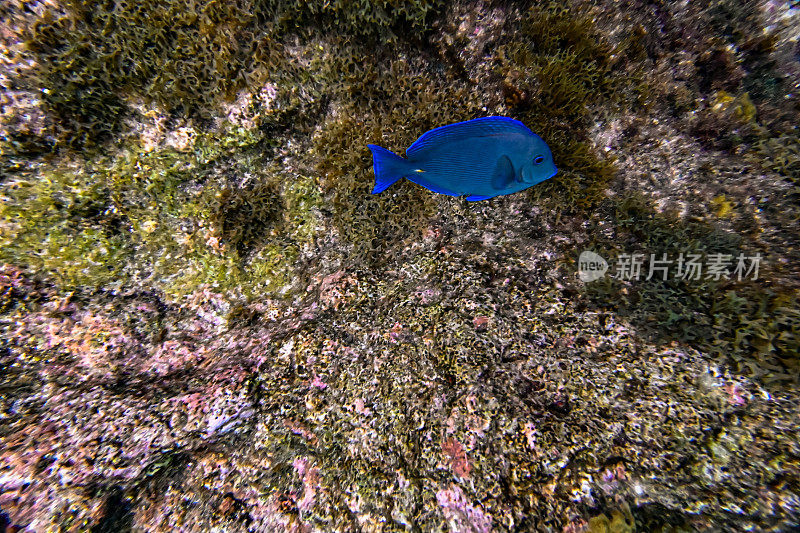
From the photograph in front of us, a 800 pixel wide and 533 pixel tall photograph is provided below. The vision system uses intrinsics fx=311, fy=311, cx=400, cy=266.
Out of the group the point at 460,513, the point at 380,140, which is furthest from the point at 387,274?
the point at 460,513

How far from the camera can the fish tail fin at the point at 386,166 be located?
191cm

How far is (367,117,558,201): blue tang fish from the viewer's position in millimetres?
1864

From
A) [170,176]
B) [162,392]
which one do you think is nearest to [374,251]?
[170,176]

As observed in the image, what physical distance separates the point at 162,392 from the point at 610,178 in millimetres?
3871

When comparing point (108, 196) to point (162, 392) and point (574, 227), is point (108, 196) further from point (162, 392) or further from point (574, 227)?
point (574, 227)

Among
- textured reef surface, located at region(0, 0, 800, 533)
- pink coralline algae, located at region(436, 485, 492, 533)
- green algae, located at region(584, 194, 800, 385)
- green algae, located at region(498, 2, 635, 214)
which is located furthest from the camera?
green algae, located at region(498, 2, 635, 214)

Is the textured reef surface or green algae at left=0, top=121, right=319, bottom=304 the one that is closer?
the textured reef surface

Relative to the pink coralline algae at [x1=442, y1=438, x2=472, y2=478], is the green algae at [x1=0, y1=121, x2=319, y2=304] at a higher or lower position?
higher

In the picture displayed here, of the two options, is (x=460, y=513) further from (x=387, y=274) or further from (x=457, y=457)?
(x=387, y=274)

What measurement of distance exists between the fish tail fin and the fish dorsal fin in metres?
0.09

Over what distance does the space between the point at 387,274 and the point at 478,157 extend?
1.18 meters

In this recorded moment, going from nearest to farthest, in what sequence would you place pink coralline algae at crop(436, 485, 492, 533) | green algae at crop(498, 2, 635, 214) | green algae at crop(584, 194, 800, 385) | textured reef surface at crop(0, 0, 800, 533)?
pink coralline algae at crop(436, 485, 492, 533), textured reef surface at crop(0, 0, 800, 533), green algae at crop(584, 194, 800, 385), green algae at crop(498, 2, 635, 214)


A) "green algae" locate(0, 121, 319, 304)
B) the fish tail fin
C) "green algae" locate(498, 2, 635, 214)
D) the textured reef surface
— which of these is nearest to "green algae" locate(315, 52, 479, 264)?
the textured reef surface

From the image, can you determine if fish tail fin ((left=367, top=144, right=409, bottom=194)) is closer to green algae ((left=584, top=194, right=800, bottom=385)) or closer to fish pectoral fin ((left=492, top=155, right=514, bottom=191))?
fish pectoral fin ((left=492, top=155, right=514, bottom=191))
